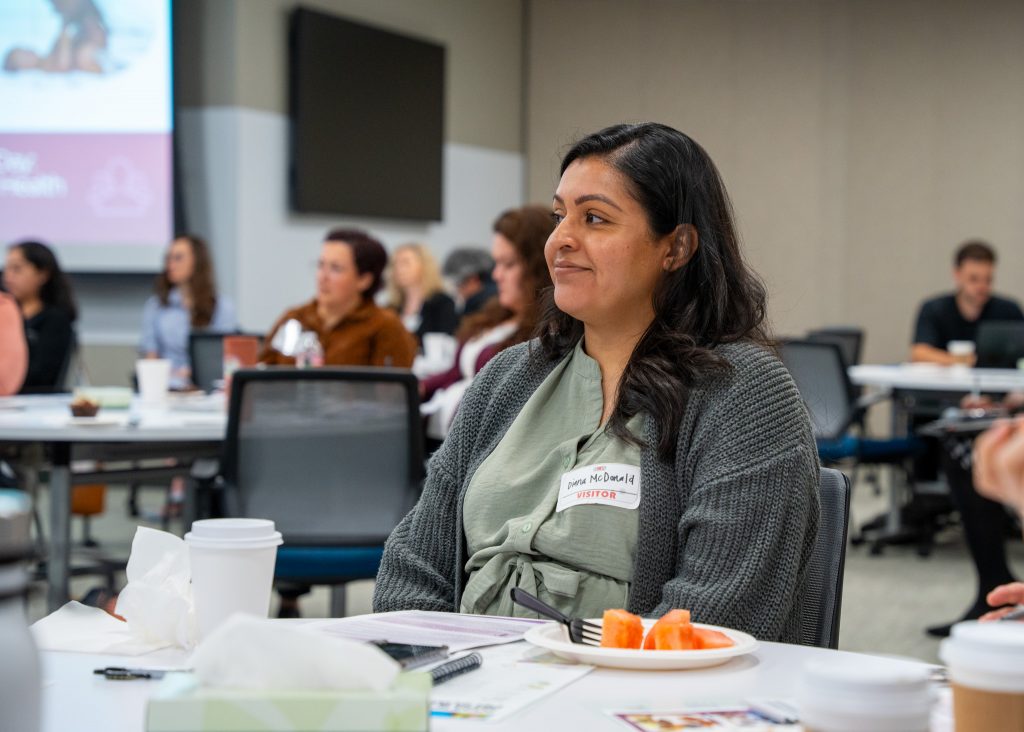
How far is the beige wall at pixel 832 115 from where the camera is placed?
9.70 meters

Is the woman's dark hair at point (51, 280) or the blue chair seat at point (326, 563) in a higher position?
the woman's dark hair at point (51, 280)

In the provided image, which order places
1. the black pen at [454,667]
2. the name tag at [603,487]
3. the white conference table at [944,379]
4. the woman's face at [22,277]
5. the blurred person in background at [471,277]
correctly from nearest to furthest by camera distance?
1. the black pen at [454,667]
2. the name tag at [603,487]
3. the white conference table at [944,379]
4. the woman's face at [22,277]
5. the blurred person in background at [471,277]

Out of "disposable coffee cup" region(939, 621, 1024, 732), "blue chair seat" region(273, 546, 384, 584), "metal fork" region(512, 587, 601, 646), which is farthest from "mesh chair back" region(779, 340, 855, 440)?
"disposable coffee cup" region(939, 621, 1024, 732)

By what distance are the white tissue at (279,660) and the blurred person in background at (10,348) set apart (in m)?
3.73

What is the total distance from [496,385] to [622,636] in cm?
72

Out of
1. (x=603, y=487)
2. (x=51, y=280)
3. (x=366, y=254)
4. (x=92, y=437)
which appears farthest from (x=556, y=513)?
(x=51, y=280)

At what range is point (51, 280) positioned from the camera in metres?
5.86

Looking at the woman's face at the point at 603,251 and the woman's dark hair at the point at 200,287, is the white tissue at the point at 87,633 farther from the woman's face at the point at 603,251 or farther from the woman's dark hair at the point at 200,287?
the woman's dark hair at the point at 200,287

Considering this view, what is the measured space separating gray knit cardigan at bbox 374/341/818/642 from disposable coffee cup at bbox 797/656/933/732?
0.80 m

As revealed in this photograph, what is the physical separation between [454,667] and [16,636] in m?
0.56

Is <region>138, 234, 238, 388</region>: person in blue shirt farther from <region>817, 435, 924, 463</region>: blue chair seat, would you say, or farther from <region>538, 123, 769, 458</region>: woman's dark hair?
<region>538, 123, 769, 458</region>: woman's dark hair

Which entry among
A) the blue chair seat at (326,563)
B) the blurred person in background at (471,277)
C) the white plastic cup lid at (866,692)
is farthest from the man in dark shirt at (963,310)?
the white plastic cup lid at (866,692)

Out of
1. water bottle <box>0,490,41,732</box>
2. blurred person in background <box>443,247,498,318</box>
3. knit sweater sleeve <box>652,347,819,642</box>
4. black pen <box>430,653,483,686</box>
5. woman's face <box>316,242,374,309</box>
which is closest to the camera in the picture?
water bottle <box>0,490,41,732</box>

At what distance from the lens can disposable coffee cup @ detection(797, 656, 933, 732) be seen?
774mm
